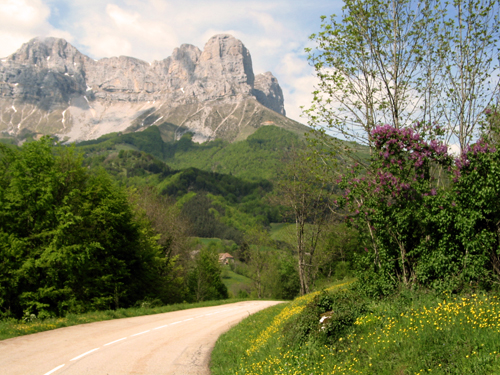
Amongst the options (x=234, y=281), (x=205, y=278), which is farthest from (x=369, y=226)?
(x=234, y=281)

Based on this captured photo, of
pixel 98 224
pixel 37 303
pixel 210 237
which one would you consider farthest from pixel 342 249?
pixel 210 237

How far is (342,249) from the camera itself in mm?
45125

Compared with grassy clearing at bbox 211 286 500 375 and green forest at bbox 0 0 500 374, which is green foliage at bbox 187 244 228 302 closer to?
green forest at bbox 0 0 500 374

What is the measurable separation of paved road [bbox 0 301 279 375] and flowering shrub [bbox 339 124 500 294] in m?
6.05

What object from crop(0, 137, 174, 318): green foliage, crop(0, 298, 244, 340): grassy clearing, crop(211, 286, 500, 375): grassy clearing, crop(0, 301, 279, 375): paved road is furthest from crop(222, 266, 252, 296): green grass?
crop(211, 286, 500, 375): grassy clearing

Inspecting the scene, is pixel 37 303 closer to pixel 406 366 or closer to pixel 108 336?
pixel 108 336

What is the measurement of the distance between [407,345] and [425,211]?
12.8 feet

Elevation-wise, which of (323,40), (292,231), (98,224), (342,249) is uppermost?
(323,40)

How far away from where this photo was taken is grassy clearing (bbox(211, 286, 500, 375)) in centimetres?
608

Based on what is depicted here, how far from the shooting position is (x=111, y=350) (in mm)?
10922

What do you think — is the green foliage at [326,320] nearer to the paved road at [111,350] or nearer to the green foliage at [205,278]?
the paved road at [111,350]

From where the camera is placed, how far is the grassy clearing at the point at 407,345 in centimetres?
608

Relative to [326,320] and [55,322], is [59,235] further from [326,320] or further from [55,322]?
[326,320]

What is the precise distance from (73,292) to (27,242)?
13.9ft
